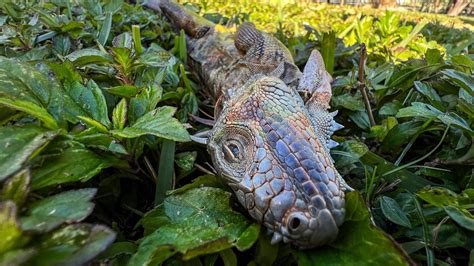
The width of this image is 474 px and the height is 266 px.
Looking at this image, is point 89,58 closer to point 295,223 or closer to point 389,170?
point 295,223

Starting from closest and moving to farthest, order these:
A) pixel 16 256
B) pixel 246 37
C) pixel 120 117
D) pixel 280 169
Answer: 1. pixel 16 256
2. pixel 280 169
3. pixel 120 117
4. pixel 246 37

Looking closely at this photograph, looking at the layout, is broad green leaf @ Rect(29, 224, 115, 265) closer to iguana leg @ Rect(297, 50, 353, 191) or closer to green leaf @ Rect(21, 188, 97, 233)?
green leaf @ Rect(21, 188, 97, 233)

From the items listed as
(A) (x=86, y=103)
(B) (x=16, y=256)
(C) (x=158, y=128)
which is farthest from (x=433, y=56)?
(B) (x=16, y=256)

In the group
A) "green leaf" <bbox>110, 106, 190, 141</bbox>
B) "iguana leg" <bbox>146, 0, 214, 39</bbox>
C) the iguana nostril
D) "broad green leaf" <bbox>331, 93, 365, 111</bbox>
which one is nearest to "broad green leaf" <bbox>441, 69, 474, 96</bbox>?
"broad green leaf" <bbox>331, 93, 365, 111</bbox>

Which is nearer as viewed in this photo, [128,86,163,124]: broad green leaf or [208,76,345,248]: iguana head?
[208,76,345,248]: iguana head

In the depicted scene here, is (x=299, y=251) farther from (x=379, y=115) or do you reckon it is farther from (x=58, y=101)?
(x=379, y=115)

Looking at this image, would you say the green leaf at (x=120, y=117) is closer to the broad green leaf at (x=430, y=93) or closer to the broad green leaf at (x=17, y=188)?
the broad green leaf at (x=17, y=188)

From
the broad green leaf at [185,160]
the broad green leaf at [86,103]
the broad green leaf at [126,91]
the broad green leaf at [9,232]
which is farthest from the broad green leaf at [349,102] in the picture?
the broad green leaf at [9,232]
